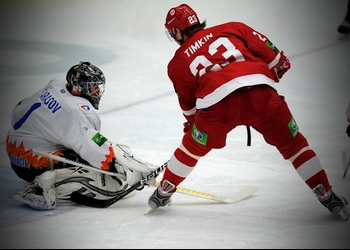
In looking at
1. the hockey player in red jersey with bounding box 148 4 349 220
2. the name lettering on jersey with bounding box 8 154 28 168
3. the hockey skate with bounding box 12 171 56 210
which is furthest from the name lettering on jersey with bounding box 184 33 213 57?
the name lettering on jersey with bounding box 8 154 28 168

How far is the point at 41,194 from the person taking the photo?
3225 millimetres

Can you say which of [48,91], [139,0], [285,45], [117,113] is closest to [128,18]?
[139,0]

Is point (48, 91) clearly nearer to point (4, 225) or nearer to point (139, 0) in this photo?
point (4, 225)

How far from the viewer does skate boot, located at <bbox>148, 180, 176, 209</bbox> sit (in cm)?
312

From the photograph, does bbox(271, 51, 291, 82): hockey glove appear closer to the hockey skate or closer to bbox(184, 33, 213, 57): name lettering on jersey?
bbox(184, 33, 213, 57): name lettering on jersey

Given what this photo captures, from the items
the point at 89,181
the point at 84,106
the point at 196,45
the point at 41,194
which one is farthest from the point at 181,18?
the point at 41,194

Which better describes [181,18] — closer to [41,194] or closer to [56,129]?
[56,129]

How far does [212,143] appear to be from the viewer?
116 inches

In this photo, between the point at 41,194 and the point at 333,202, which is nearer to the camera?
the point at 333,202

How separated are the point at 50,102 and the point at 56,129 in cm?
14

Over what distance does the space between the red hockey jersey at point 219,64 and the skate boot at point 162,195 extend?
38cm

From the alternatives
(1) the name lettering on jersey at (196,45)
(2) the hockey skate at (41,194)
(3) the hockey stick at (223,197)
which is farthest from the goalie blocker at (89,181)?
(1) the name lettering on jersey at (196,45)

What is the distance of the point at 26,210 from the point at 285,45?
3.64 metres

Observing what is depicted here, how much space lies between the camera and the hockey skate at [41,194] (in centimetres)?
320
